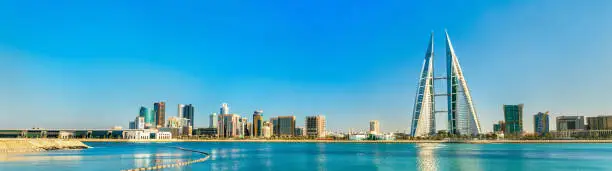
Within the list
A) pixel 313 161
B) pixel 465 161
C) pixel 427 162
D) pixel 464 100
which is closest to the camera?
pixel 427 162

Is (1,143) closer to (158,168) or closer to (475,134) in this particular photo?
(158,168)

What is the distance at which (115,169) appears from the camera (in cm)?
5259

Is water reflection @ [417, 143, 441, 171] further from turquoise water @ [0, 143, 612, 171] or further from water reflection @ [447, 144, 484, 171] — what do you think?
water reflection @ [447, 144, 484, 171]

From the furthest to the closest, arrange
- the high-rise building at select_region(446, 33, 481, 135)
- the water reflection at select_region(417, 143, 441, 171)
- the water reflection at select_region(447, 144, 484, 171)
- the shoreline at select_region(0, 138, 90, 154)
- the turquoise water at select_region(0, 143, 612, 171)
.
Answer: the high-rise building at select_region(446, 33, 481, 135) → the shoreline at select_region(0, 138, 90, 154) → the water reflection at select_region(447, 144, 484, 171) → the water reflection at select_region(417, 143, 441, 171) → the turquoise water at select_region(0, 143, 612, 171)

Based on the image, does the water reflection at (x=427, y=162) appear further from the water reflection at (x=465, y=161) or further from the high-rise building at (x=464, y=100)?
the high-rise building at (x=464, y=100)

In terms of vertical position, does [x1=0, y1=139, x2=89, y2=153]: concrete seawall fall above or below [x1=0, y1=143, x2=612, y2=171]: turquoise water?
above

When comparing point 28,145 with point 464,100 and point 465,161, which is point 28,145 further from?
point 464,100

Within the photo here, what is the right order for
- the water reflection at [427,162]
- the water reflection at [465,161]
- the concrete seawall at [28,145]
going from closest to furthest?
the water reflection at [427,162] → the water reflection at [465,161] → the concrete seawall at [28,145]

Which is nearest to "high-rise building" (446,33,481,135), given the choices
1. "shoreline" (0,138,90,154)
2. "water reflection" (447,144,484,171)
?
"water reflection" (447,144,484,171)

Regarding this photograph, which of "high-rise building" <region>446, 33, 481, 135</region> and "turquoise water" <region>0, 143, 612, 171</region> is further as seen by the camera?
"high-rise building" <region>446, 33, 481, 135</region>

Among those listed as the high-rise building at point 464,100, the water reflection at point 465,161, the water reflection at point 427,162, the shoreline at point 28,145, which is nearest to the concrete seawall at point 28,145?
the shoreline at point 28,145

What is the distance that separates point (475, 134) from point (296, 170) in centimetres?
15492

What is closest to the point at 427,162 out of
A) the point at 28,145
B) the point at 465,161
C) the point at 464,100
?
the point at 465,161

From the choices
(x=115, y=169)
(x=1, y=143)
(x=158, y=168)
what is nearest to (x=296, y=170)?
(x=158, y=168)
